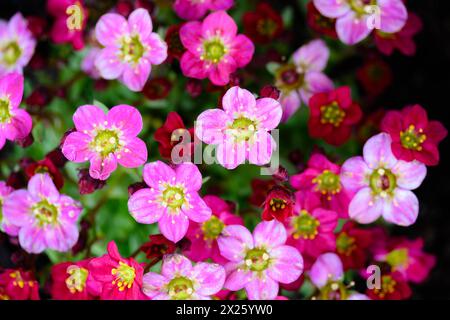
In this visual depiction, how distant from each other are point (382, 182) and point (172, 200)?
0.48 m

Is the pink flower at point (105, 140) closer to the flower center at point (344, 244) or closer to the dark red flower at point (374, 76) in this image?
the flower center at point (344, 244)

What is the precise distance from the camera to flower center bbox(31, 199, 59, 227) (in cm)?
131

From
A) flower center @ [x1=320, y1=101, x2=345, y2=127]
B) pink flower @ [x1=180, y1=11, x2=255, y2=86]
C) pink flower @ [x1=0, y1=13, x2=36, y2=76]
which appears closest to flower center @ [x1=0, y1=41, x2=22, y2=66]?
pink flower @ [x1=0, y1=13, x2=36, y2=76]

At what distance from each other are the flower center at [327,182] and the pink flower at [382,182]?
42 mm

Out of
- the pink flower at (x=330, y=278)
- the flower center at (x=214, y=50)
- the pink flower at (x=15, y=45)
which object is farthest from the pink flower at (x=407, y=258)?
the pink flower at (x=15, y=45)

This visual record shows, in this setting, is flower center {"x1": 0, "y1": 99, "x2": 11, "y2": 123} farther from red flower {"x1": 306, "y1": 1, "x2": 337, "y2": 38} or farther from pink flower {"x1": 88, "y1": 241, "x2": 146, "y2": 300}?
red flower {"x1": 306, "y1": 1, "x2": 337, "y2": 38}

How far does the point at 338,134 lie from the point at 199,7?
44cm

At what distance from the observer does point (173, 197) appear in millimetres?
1204

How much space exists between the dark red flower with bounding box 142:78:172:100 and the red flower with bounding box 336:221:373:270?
56 centimetres

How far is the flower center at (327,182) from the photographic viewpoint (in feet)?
4.33

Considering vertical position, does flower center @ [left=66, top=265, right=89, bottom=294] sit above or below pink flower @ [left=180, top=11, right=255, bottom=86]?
below

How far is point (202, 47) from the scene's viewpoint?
128 centimetres

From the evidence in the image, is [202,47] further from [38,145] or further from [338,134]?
[38,145]
